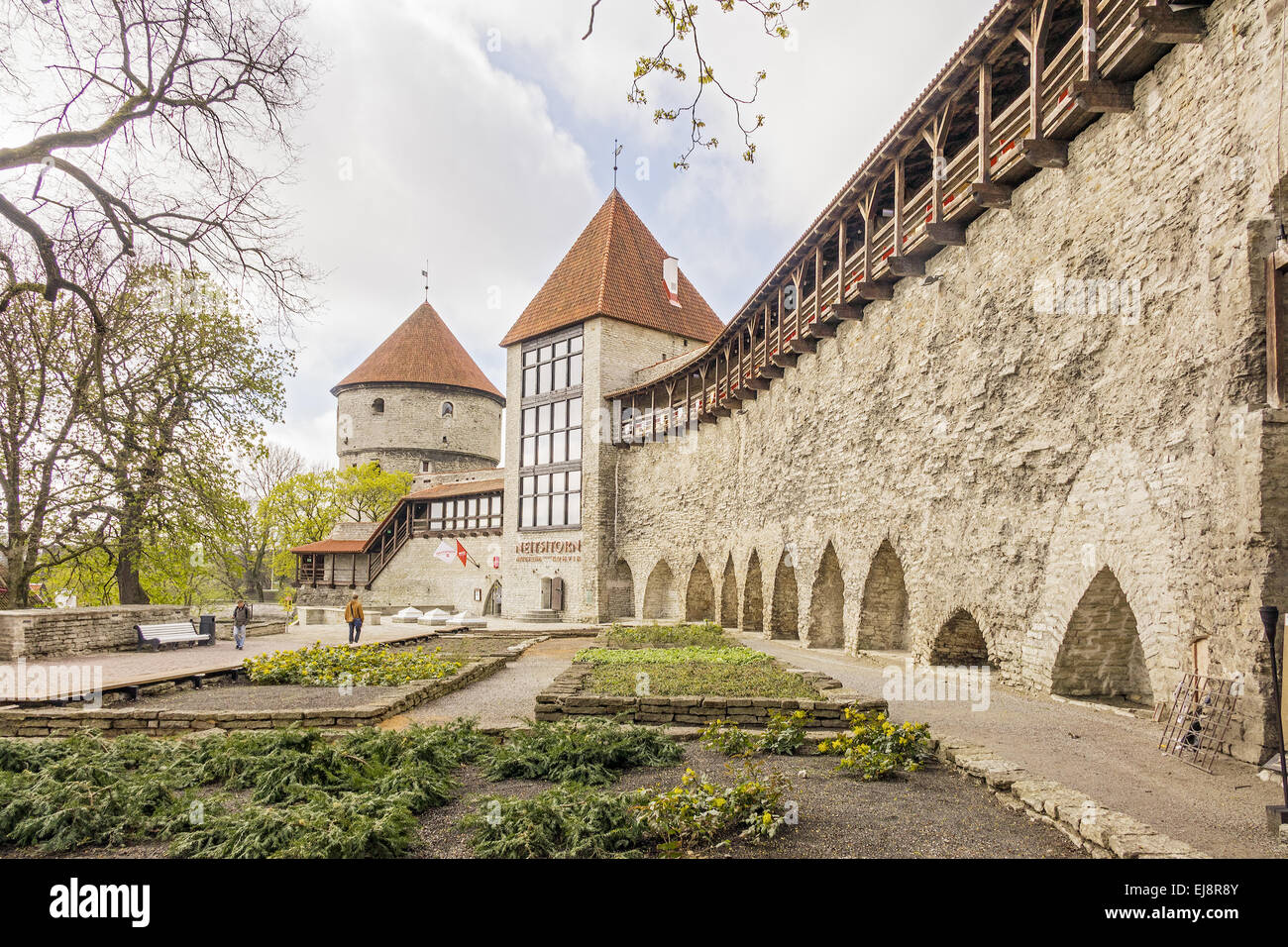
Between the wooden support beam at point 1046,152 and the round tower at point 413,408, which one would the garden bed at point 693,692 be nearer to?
the wooden support beam at point 1046,152

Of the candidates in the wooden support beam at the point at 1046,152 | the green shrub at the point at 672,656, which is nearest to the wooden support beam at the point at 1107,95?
the wooden support beam at the point at 1046,152

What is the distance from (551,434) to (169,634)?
17.0 metres

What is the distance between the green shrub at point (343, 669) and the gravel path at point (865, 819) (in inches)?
204

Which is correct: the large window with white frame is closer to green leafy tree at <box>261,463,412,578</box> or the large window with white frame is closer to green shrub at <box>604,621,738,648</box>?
green leafy tree at <box>261,463,412,578</box>

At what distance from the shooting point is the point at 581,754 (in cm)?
570

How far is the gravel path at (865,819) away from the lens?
4020 millimetres

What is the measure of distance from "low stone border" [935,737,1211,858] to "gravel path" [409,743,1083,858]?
0.08 metres

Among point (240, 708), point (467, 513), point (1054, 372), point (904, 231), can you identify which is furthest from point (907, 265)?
point (467, 513)

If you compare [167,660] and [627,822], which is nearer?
[627,822]

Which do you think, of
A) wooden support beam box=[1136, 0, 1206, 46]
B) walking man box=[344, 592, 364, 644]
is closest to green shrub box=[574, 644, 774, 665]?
walking man box=[344, 592, 364, 644]

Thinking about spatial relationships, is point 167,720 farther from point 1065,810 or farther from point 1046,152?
point 1046,152

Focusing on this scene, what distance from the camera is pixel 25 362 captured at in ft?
47.5
